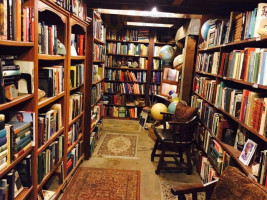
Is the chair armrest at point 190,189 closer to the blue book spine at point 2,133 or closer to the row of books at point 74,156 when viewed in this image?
the blue book spine at point 2,133

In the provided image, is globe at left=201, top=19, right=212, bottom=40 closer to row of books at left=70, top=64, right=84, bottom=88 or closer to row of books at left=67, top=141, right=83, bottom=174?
row of books at left=70, top=64, right=84, bottom=88

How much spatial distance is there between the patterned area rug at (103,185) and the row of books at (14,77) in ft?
4.39

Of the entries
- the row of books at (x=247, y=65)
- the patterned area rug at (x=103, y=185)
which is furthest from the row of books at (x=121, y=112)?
the row of books at (x=247, y=65)

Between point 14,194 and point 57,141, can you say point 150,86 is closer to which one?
point 57,141

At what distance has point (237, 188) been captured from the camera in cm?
127

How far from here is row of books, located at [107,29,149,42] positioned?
5.09 metres

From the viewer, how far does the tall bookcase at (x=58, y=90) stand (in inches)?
59.0

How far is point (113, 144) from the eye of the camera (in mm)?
3777

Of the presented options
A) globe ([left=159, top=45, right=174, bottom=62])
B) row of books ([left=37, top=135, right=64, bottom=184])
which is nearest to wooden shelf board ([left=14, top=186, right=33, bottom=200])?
row of books ([left=37, top=135, right=64, bottom=184])

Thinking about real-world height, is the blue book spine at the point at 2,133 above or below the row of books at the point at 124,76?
below

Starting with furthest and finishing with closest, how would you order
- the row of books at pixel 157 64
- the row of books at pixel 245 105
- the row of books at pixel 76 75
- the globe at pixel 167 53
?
1. the row of books at pixel 157 64
2. the globe at pixel 167 53
3. the row of books at pixel 76 75
4. the row of books at pixel 245 105

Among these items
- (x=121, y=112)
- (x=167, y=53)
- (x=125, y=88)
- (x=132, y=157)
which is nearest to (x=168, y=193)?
(x=132, y=157)

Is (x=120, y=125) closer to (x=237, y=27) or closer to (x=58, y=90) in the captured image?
(x=58, y=90)

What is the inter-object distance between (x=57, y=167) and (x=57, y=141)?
288 mm
